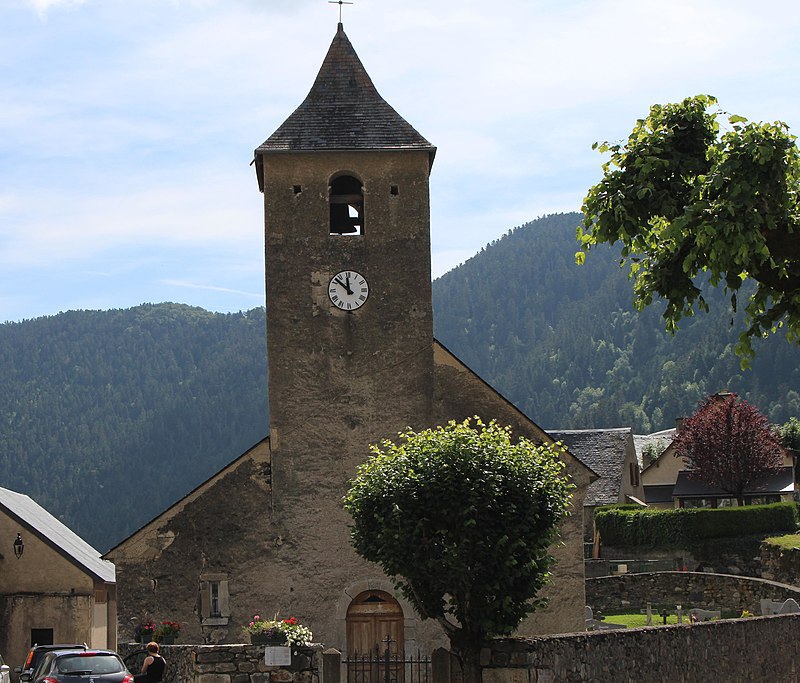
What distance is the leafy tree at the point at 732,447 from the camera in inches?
2341

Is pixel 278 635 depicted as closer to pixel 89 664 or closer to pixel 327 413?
pixel 89 664

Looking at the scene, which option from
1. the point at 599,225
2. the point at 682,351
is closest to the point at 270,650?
the point at 599,225

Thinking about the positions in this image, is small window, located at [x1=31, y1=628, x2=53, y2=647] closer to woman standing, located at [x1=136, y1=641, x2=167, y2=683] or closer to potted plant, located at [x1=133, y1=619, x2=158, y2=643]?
potted plant, located at [x1=133, y1=619, x2=158, y2=643]

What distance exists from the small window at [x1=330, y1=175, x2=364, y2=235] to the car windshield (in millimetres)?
11617

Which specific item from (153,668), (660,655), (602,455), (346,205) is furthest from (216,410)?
(660,655)

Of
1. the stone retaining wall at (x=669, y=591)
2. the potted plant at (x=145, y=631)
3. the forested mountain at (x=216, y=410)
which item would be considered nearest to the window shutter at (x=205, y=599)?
the potted plant at (x=145, y=631)

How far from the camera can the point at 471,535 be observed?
17.7 metres

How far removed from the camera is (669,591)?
40.9m

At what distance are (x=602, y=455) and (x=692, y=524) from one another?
634 inches

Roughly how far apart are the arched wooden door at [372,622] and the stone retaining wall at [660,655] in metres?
7.09

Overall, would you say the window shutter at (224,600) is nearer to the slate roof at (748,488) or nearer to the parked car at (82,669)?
the parked car at (82,669)

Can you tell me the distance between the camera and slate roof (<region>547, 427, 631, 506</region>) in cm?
6225

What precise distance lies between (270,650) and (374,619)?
7.75m

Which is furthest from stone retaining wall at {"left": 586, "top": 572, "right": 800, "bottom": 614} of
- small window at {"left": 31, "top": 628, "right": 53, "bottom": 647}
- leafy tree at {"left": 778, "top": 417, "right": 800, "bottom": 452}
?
leafy tree at {"left": 778, "top": 417, "right": 800, "bottom": 452}
